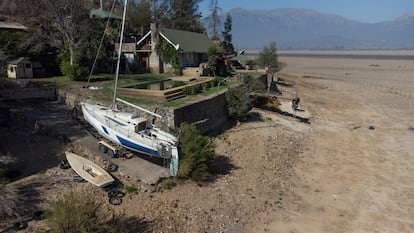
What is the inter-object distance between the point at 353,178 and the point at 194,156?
8.65 metres

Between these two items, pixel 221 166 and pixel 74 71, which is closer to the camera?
pixel 221 166

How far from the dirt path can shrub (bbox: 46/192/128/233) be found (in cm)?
572

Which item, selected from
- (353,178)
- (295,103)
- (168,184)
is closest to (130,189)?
(168,184)

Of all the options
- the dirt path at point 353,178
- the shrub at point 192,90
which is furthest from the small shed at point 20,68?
the dirt path at point 353,178

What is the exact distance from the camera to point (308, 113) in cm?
3219

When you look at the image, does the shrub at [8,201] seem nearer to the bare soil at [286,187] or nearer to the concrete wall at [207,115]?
the bare soil at [286,187]

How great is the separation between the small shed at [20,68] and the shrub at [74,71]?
9.62ft

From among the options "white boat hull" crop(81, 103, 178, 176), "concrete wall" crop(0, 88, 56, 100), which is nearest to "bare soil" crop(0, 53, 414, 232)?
"white boat hull" crop(81, 103, 178, 176)

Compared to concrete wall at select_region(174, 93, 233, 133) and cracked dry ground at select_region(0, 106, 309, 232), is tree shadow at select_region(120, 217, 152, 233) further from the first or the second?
concrete wall at select_region(174, 93, 233, 133)

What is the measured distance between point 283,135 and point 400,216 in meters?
10.5

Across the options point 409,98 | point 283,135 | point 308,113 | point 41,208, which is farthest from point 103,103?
point 409,98

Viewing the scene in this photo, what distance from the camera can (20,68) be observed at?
1152 inches

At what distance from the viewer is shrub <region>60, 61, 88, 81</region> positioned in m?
28.5

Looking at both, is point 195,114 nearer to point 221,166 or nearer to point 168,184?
point 221,166
